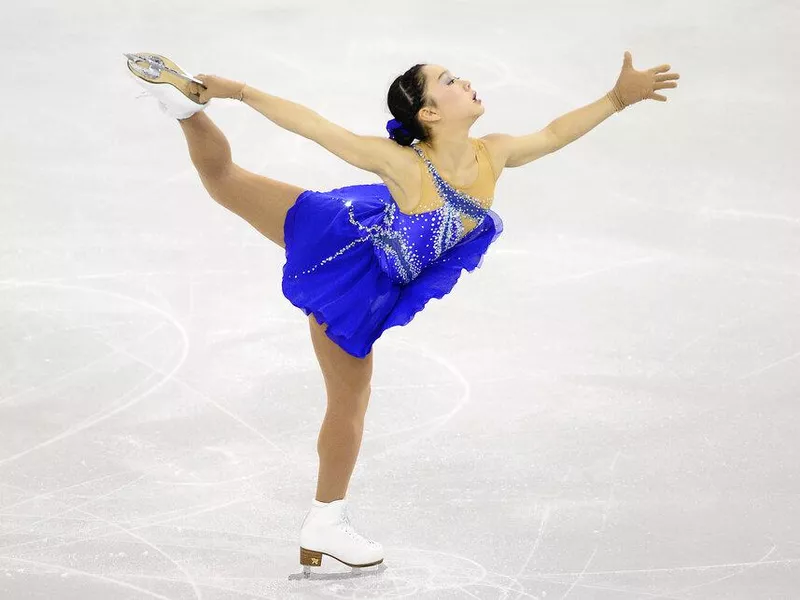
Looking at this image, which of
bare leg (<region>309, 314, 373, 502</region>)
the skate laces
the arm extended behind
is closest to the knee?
bare leg (<region>309, 314, 373, 502</region>)

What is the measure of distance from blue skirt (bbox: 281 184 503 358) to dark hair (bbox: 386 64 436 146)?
7.7 inches

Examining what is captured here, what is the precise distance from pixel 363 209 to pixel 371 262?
152 millimetres

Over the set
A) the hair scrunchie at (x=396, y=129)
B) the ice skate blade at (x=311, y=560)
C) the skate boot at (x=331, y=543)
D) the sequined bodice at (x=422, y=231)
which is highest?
the hair scrunchie at (x=396, y=129)

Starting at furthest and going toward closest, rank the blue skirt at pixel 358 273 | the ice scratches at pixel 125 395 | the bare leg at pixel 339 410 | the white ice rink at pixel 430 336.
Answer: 1. the ice scratches at pixel 125 395
2. the white ice rink at pixel 430 336
3. the bare leg at pixel 339 410
4. the blue skirt at pixel 358 273

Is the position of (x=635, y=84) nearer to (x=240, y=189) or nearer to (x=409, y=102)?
(x=409, y=102)

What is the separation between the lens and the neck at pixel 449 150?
3.50m

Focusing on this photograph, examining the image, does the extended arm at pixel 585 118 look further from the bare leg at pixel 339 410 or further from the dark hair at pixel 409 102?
the bare leg at pixel 339 410

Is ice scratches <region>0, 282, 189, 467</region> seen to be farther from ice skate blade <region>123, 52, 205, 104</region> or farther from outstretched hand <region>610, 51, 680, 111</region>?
outstretched hand <region>610, 51, 680, 111</region>

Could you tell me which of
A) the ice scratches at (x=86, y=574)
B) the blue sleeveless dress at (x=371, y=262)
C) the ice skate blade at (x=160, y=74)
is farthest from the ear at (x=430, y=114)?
the ice scratches at (x=86, y=574)

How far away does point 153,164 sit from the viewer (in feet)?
21.3

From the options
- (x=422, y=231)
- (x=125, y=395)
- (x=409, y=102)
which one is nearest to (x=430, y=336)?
(x=125, y=395)

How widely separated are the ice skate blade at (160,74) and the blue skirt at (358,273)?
49 cm

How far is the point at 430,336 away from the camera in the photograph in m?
5.24

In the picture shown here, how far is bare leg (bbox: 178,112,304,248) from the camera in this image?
3744mm
